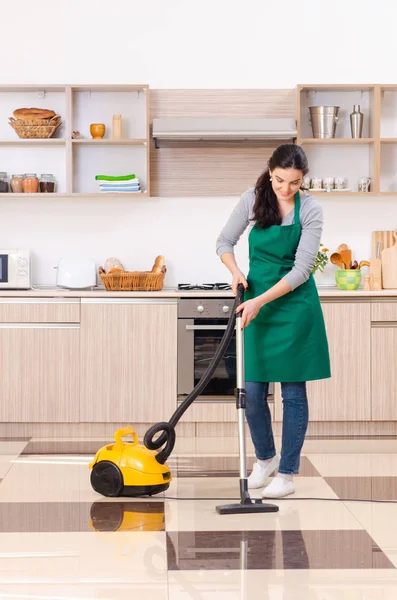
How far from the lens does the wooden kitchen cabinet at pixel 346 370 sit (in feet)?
15.3

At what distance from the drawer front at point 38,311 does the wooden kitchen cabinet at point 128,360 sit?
0.06 metres

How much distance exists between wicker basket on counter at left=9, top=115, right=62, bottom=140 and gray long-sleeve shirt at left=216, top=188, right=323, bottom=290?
204 cm

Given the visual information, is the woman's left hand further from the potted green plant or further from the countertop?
the potted green plant

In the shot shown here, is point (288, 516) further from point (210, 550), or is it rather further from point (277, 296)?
point (277, 296)

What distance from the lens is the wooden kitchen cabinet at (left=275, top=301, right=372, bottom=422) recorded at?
466cm

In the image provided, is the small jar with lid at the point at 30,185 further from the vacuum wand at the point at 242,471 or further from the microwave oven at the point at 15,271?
the vacuum wand at the point at 242,471

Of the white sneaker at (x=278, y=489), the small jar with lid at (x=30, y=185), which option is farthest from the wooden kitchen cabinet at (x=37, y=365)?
the white sneaker at (x=278, y=489)

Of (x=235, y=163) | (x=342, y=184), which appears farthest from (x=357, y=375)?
(x=235, y=163)

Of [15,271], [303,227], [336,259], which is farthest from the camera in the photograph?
[336,259]

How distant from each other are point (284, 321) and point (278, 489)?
0.61 metres

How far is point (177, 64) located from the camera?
5.20 metres

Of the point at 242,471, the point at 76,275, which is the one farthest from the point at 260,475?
the point at 76,275

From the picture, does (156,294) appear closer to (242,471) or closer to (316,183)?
(316,183)

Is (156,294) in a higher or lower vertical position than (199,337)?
higher
